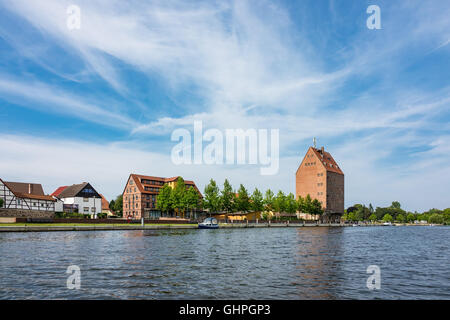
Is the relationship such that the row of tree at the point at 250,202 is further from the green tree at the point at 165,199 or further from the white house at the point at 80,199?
the white house at the point at 80,199

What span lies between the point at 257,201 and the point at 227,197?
50.9 ft

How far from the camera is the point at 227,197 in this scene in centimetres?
12162

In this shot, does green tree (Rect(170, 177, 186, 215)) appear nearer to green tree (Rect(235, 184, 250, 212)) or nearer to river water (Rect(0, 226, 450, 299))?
green tree (Rect(235, 184, 250, 212))

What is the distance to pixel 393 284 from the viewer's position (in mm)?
20031

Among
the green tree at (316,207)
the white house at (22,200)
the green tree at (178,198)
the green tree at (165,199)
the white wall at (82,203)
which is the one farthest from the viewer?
the green tree at (316,207)

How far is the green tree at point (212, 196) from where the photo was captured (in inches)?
4675

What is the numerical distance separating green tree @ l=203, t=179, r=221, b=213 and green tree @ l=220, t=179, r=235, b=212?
6.81 feet

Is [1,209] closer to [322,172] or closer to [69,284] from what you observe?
[69,284]

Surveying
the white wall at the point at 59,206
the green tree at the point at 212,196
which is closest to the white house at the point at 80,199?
the white wall at the point at 59,206

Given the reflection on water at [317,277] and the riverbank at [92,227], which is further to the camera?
the riverbank at [92,227]

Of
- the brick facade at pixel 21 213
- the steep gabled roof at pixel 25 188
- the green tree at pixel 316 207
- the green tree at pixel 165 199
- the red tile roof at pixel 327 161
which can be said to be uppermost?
the red tile roof at pixel 327 161

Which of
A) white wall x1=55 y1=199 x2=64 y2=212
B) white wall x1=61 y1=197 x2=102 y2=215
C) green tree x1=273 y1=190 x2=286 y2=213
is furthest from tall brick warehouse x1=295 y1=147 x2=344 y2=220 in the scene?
white wall x1=55 y1=199 x2=64 y2=212

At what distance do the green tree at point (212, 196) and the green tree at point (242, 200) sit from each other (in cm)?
894
